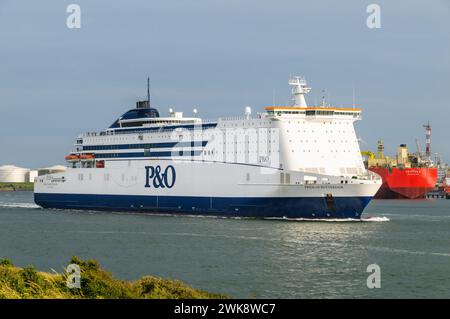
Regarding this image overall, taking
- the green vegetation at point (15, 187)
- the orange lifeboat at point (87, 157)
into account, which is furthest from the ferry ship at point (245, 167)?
the green vegetation at point (15, 187)

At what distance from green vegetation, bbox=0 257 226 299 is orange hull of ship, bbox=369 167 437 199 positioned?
9012cm

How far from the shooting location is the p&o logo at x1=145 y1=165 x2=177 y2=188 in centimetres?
5328

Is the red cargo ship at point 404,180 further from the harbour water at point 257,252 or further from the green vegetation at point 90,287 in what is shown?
the green vegetation at point 90,287

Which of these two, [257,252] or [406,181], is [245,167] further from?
[406,181]

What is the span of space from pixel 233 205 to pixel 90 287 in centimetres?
3164

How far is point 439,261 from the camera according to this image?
98.3ft

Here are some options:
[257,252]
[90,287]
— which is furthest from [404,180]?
[90,287]

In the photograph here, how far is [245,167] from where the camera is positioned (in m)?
47.9

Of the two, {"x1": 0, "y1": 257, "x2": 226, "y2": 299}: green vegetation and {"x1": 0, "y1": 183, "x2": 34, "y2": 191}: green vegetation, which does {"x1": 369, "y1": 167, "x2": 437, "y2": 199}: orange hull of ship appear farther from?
{"x1": 0, "y1": 183, "x2": 34, "y2": 191}: green vegetation

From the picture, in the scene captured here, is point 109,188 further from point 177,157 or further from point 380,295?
point 380,295

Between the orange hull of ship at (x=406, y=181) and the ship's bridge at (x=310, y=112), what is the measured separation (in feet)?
187

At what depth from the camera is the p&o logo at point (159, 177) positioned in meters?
53.3

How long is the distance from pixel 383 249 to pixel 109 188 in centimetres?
3068

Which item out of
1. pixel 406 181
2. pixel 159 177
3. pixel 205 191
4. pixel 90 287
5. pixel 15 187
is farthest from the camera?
pixel 15 187
